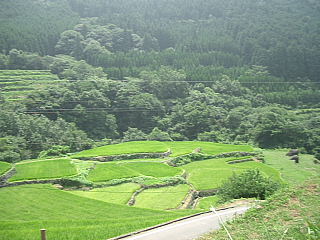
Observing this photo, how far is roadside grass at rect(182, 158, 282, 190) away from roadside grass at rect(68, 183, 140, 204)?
4.46m

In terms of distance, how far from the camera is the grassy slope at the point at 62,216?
42.6 ft

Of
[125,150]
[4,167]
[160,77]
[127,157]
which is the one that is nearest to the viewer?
[4,167]

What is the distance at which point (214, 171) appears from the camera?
29.2m

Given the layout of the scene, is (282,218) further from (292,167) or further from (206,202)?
(292,167)

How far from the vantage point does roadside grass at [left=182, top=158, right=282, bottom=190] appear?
85.0 feet

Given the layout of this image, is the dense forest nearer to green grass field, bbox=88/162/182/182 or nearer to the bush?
green grass field, bbox=88/162/182/182

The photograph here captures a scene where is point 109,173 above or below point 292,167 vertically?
above

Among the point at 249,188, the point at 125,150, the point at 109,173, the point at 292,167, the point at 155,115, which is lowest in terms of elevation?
the point at 155,115

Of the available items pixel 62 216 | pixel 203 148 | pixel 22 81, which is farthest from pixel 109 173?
pixel 22 81

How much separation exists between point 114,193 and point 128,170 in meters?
4.88

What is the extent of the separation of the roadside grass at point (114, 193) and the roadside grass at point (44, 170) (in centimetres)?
296

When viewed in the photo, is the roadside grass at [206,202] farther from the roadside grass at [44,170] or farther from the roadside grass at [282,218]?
the roadside grass at [282,218]

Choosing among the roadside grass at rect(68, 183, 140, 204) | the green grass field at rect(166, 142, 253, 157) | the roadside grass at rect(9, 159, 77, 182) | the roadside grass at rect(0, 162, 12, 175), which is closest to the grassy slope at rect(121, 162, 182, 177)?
the roadside grass at rect(68, 183, 140, 204)

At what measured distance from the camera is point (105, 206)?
19.8m
